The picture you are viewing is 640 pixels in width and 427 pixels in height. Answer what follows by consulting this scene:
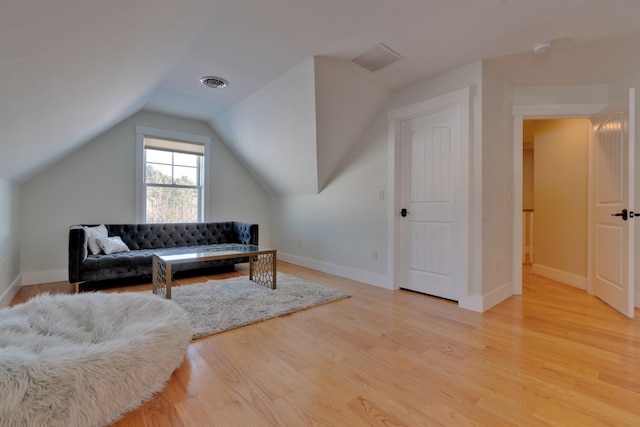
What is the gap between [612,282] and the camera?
2695 millimetres

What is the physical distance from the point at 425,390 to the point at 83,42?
8.24 feet

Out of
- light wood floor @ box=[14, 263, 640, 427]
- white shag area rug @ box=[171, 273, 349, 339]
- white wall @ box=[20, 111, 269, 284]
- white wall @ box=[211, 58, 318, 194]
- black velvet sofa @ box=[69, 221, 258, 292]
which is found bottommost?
light wood floor @ box=[14, 263, 640, 427]

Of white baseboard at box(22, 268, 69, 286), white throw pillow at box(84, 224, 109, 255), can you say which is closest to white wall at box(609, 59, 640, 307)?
white throw pillow at box(84, 224, 109, 255)

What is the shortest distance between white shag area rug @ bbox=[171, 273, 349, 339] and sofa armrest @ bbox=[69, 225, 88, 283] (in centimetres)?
97

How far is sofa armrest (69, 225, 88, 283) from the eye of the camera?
2.89 m

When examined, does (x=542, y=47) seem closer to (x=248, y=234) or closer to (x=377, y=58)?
(x=377, y=58)

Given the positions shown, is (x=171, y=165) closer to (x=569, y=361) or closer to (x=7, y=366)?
(x=7, y=366)

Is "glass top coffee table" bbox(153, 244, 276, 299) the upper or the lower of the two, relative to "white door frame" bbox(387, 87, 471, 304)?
lower

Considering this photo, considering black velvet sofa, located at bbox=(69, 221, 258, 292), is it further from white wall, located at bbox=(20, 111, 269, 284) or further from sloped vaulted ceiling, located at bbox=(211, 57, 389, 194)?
sloped vaulted ceiling, located at bbox=(211, 57, 389, 194)

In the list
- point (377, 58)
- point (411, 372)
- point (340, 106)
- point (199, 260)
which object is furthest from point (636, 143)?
point (199, 260)

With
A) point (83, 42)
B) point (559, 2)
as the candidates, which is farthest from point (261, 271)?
point (559, 2)

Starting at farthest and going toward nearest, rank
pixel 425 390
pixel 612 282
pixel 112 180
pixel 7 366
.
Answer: pixel 112 180 < pixel 612 282 < pixel 425 390 < pixel 7 366

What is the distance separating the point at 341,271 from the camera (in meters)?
3.96

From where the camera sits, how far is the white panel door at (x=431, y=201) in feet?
9.36
